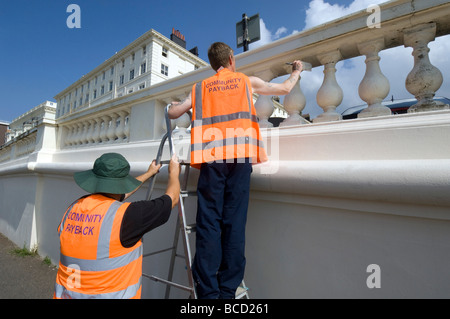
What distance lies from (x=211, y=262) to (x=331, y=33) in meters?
1.81

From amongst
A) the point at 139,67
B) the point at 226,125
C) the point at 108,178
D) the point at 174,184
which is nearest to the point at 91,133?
the point at 108,178

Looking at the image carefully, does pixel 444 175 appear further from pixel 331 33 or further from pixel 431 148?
pixel 331 33

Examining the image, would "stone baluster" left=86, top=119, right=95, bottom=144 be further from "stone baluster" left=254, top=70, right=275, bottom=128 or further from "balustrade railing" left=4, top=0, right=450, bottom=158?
"stone baluster" left=254, top=70, right=275, bottom=128

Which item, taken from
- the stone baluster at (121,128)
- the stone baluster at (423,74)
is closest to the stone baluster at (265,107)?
the stone baluster at (423,74)

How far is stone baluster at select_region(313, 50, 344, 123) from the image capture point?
1.76 m

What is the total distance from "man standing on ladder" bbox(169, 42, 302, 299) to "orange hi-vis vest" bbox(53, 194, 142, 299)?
472 millimetres

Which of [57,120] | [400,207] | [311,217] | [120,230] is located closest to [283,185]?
[311,217]

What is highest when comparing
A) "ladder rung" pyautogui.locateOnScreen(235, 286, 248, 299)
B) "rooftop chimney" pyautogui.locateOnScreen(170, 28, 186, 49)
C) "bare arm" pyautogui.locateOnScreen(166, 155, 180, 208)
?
"rooftop chimney" pyautogui.locateOnScreen(170, 28, 186, 49)

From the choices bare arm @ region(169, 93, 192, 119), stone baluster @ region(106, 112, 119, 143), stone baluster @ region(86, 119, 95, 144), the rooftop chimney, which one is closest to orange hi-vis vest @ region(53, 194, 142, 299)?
bare arm @ region(169, 93, 192, 119)

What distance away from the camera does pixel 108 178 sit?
1.52 m

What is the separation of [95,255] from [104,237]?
12 centimetres

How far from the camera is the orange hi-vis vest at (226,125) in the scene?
4.59 ft

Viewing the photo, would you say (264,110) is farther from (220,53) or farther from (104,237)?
(104,237)

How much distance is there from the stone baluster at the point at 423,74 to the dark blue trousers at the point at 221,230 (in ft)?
3.76
